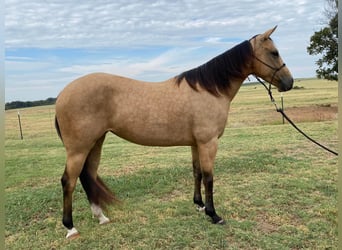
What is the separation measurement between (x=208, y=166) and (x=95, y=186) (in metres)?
1.35

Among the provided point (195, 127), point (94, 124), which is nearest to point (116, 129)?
point (94, 124)

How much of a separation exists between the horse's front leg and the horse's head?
103cm

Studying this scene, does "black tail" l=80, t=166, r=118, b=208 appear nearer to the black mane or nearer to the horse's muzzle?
the black mane

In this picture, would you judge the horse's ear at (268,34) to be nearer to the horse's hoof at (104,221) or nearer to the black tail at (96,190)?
the black tail at (96,190)

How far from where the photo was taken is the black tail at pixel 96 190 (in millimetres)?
3695

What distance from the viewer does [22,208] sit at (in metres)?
4.32

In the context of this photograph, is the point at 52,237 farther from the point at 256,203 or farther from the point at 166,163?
the point at 166,163

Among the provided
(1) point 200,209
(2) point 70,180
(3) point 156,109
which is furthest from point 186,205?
(2) point 70,180

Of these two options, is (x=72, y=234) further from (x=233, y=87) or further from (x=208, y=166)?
(x=233, y=87)

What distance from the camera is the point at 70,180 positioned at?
3.42m

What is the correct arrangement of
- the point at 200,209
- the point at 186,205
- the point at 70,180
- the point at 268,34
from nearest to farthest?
the point at 70,180 < the point at 268,34 < the point at 200,209 < the point at 186,205

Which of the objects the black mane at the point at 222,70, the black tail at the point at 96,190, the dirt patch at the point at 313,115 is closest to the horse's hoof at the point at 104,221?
the black tail at the point at 96,190

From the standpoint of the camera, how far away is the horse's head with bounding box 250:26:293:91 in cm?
368

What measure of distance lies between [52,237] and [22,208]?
3.66 ft
